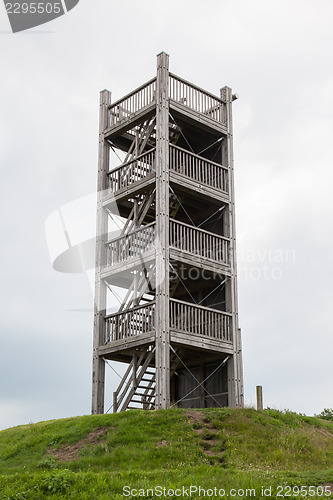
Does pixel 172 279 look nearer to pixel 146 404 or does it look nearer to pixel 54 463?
pixel 146 404

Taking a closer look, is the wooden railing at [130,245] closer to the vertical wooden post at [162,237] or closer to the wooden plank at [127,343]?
the vertical wooden post at [162,237]

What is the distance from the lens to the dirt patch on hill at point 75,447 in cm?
1634

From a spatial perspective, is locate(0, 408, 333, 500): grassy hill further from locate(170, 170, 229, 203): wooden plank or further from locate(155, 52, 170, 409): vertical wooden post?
locate(170, 170, 229, 203): wooden plank

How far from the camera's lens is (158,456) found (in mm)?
15609

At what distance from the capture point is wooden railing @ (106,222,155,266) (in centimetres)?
2362

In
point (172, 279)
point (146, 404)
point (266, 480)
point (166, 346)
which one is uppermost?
point (172, 279)

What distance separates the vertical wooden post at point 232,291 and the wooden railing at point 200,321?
1.12 ft

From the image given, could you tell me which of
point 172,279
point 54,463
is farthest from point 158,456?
point 172,279

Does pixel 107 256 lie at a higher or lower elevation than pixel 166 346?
higher

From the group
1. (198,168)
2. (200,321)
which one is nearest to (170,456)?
(200,321)

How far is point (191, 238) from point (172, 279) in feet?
5.63

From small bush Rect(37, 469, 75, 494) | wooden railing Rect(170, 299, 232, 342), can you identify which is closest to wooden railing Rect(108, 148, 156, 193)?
wooden railing Rect(170, 299, 232, 342)

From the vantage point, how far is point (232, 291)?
80.5ft

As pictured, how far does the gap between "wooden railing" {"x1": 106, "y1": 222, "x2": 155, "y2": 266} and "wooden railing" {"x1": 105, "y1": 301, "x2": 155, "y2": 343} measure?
2045mm
